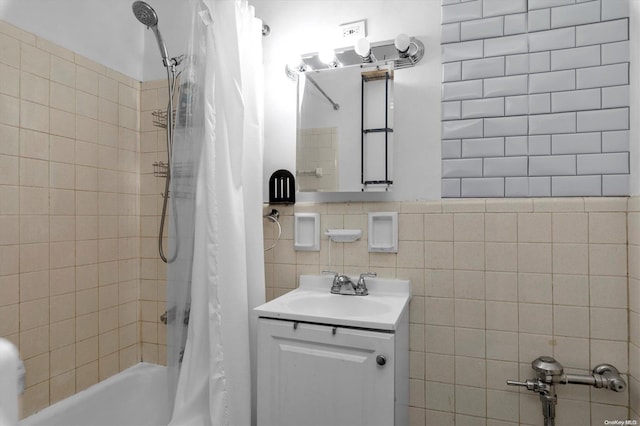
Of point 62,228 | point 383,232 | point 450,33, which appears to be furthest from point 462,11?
point 62,228

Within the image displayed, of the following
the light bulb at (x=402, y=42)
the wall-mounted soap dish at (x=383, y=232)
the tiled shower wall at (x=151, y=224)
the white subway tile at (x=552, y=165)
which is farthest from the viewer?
the tiled shower wall at (x=151, y=224)

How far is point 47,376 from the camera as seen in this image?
155 cm

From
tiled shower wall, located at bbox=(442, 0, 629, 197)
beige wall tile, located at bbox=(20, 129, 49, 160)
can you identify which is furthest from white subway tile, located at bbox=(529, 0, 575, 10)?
beige wall tile, located at bbox=(20, 129, 49, 160)

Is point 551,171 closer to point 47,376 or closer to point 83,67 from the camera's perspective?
point 83,67

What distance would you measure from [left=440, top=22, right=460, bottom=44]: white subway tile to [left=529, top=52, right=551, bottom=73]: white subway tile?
31cm

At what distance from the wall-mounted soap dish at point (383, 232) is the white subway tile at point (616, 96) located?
2.95 feet

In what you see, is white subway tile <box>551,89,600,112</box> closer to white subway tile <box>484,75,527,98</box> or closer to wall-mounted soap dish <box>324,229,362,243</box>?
white subway tile <box>484,75,527,98</box>

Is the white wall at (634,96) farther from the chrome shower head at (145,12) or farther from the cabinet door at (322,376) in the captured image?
the chrome shower head at (145,12)

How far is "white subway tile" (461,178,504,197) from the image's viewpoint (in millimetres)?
1486

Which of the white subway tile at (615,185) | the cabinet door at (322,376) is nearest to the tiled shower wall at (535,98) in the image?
the white subway tile at (615,185)

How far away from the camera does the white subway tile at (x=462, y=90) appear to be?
1.52 m

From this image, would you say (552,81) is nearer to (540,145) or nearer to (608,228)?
(540,145)

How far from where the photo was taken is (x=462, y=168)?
60.5 inches

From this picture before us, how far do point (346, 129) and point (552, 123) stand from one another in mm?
841
